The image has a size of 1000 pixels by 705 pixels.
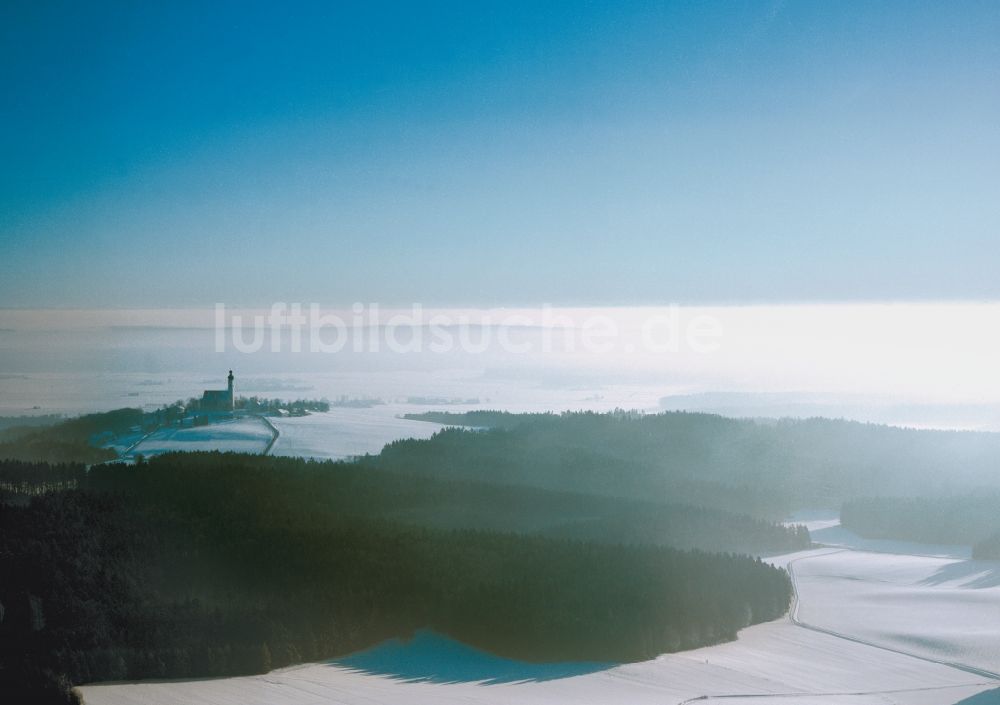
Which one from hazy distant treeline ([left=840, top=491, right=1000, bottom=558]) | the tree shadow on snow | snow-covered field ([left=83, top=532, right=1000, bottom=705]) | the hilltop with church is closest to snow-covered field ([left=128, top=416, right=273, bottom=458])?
the hilltop with church

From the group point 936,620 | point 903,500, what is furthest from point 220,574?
point 903,500

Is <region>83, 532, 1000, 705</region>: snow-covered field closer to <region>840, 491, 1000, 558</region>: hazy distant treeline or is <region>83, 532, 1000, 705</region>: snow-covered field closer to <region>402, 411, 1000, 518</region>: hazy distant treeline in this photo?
<region>840, 491, 1000, 558</region>: hazy distant treeline

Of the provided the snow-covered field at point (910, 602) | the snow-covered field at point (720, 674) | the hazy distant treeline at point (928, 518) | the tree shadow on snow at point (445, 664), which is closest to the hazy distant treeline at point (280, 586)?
the tree shadow on snow at point (445, 664)

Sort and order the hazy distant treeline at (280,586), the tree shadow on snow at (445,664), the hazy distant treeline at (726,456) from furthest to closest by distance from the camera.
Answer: the hazy distant treeline at (726,456)
the tree shadow on snow at (445,664)
the hazy distant treeline at (280,586)

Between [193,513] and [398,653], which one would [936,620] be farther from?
[193,513]

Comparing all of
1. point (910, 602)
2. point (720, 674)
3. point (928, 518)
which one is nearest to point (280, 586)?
point (720, 674)

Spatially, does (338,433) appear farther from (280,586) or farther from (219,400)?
(280,586)

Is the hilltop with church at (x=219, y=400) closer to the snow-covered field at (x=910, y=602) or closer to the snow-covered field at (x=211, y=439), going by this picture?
the snow-covered field at (x=211, y=439)
